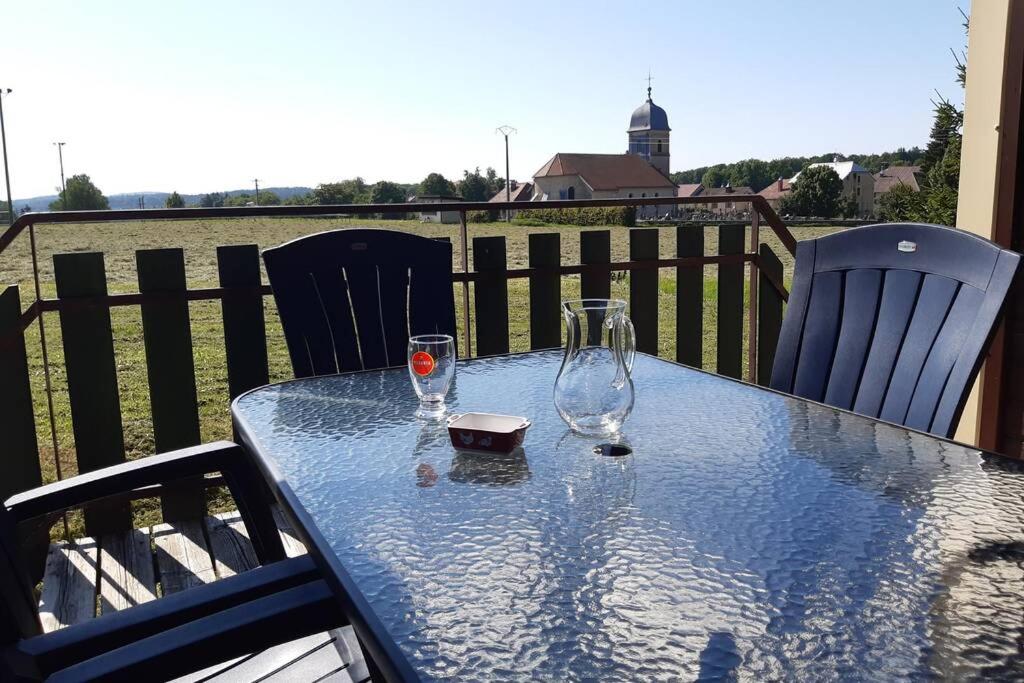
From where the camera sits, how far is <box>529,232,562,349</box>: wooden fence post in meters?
3.22

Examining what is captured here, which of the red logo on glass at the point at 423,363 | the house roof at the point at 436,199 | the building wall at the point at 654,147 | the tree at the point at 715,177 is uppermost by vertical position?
the building wall at the point at 654,147

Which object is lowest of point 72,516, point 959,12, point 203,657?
point 72,516

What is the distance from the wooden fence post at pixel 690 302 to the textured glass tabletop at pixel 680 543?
2.24m

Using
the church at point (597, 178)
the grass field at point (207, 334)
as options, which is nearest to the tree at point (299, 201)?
the grass field at point (207, 334)

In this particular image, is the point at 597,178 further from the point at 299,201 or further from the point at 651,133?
the point at 299,201

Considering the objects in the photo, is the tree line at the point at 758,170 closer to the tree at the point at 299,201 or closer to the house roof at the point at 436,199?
the tree at the point at 299,201

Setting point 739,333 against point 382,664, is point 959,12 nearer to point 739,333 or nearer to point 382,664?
point 739,333

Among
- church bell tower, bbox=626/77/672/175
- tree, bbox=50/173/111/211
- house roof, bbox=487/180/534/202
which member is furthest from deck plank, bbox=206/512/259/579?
church bell tower, bbox=626/77/672/175

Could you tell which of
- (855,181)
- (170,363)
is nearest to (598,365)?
(170,363)

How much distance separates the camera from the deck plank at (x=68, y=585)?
217 cm

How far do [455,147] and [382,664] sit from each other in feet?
204

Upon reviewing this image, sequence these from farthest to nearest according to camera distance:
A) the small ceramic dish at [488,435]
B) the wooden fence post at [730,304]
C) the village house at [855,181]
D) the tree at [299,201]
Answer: the village house at [855,181] → the wooden fence post at [730,304] → the tree at [299,201] → the small ceramic dish at [488,435]

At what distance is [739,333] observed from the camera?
3.74 meters

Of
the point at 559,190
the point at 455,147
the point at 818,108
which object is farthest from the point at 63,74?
the point at 818,108
